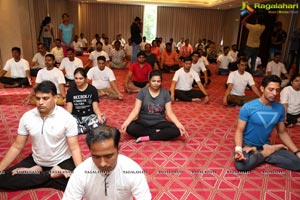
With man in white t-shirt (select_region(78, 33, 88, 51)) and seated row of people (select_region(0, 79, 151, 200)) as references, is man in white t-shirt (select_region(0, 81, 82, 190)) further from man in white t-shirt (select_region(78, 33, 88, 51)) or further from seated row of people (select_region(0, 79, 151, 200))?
man in white t-shirt (select_region(78, 33, 88, 51))

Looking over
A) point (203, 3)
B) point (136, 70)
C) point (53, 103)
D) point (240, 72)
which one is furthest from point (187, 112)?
point (203, 3)

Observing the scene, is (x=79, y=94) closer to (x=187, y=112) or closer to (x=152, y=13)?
(x=187, y=112)

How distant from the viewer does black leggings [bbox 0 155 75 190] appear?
1975 millimetres

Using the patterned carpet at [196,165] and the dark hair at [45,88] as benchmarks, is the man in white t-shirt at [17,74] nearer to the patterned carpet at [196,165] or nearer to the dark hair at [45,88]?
the patterned carpet at [196,165]

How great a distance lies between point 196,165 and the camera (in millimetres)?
2580

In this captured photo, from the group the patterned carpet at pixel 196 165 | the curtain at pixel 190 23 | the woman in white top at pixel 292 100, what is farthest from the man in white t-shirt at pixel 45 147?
the curtain at pixel 190 23

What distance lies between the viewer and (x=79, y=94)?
310cm

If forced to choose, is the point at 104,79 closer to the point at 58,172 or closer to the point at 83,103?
the point at 83,103

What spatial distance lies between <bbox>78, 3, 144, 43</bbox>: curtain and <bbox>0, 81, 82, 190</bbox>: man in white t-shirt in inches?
510

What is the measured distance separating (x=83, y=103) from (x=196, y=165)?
62.2 inches

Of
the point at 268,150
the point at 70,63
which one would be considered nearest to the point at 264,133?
the point at 268,150

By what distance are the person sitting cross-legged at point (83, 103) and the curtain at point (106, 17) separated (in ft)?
38.8

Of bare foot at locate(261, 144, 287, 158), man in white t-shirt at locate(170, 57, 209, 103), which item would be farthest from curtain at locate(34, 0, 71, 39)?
bare foot at locate(261, 144, 287, 158)

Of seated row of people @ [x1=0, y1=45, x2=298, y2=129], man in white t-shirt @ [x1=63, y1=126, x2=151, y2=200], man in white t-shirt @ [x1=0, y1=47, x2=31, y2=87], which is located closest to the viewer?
man in white t-shirt @ [x1=63, y1=126, x2=151, y2=200]
